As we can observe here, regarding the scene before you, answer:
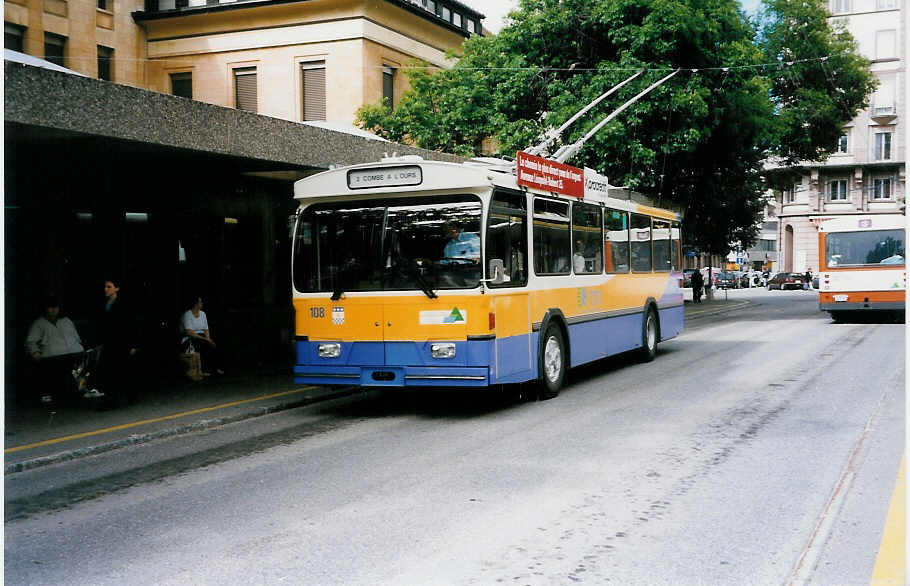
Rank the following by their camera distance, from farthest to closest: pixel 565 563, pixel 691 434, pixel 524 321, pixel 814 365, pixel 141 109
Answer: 1. pixel 814 365
2. pixel 524 321
3. pixel 141 109
4. pixel 691 434
5. pixel 565 563

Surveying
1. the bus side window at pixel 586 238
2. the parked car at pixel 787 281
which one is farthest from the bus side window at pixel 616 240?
the parked car at pixel 787 281

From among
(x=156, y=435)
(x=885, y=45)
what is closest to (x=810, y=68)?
(x=885, y=45)

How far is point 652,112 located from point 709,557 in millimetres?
21602

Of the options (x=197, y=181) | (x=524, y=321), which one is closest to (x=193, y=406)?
(x=524, y=321)

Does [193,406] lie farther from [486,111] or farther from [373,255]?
[486,111]

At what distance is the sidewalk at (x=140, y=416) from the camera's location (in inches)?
355

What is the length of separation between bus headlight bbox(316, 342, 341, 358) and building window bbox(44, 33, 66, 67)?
54.6ft

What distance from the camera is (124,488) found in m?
7.37

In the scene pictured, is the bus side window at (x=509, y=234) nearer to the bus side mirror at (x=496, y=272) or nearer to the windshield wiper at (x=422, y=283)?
the bus side mirror at (x=496, y=272)

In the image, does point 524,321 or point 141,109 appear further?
point 524,321

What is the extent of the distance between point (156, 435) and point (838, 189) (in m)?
67.9

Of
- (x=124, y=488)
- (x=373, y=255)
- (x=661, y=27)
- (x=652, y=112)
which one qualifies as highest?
(x=661, y=27)

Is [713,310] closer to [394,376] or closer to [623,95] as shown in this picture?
[623,95]

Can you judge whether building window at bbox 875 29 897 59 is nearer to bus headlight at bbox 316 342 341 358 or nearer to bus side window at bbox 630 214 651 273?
bus side window at bbox 630 214 651 273
